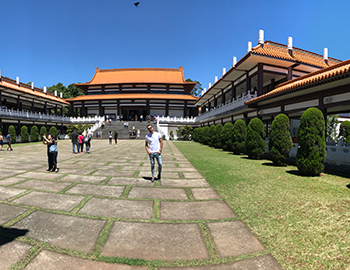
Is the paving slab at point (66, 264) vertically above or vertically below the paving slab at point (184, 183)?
above

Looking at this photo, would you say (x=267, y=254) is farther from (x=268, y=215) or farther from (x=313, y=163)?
(x=313, y=163)

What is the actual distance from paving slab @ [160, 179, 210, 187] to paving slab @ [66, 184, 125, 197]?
3.83ft

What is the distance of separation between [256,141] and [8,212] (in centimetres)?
933

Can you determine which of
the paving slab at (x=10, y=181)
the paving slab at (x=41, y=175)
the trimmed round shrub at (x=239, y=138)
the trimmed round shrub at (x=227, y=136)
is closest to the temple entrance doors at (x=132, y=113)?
the trimmed round shrub at (x=227, y=136)

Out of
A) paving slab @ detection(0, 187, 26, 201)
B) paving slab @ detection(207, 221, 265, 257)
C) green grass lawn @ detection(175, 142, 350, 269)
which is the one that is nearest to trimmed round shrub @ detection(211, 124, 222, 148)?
green grass lawn @ detection(175, 142, 350, 269)

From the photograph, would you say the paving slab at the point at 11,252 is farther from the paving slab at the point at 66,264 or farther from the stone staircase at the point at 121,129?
the stone staircase at the point at 121,129

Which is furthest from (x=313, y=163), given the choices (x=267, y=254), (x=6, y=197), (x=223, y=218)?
(x=6, y=197)

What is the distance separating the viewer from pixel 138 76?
39.9 meters

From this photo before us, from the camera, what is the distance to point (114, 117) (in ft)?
117

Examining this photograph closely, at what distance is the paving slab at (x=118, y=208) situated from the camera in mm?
3025

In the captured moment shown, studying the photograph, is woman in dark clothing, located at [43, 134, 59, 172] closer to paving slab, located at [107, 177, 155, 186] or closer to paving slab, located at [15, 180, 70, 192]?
paving slab, located at [15, 180, 70, 192]

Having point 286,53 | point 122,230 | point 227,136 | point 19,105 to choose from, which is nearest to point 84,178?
point 122,230

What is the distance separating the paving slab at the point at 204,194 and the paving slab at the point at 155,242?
121 centimetres

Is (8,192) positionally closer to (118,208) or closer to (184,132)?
(118,208)
